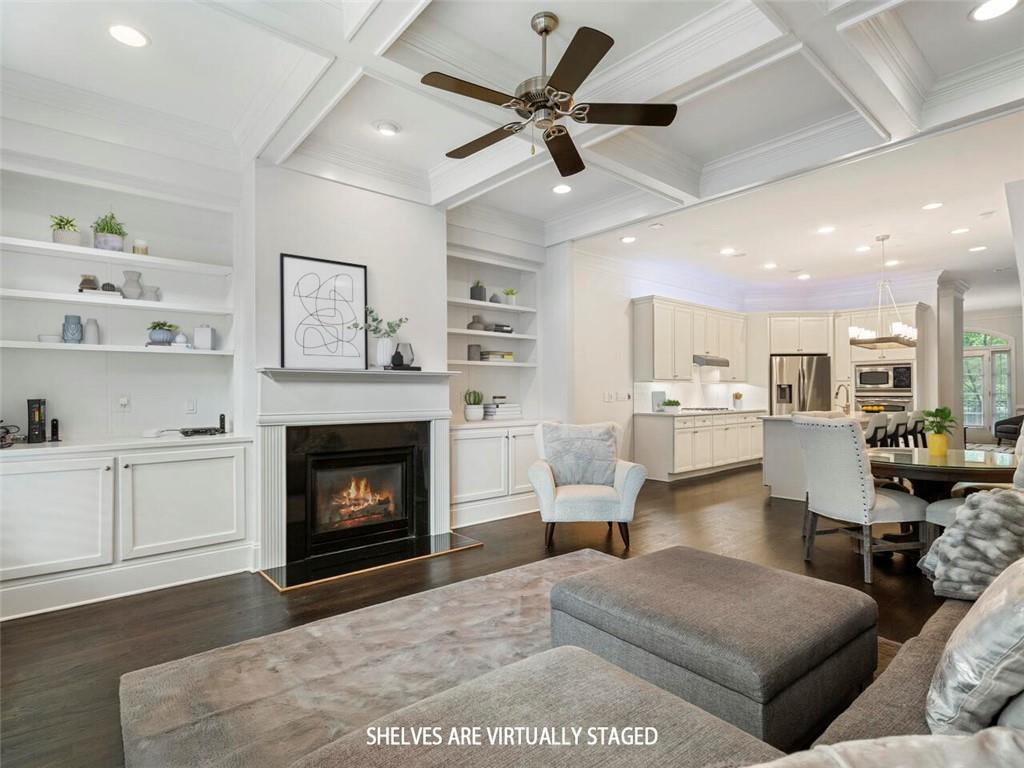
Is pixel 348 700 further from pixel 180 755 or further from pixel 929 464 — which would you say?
pixel 929 464

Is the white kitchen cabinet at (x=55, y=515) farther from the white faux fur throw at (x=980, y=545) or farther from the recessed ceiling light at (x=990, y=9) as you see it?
the recessed ceiling light at (x=990, y=9)

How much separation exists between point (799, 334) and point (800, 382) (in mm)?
769

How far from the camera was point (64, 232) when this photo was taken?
3312 millimetres

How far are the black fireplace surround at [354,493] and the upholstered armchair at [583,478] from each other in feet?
3.26

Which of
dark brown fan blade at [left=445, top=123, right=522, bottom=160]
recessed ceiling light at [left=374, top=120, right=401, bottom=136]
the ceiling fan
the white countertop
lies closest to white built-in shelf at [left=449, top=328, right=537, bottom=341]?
recessed ceiling light at [left=374, top=120, right=401, bottom=136]

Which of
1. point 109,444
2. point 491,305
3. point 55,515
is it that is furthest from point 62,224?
point 491,305

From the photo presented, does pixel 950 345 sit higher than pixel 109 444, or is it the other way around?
pixel 950 345

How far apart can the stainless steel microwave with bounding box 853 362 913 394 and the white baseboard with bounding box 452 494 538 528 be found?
591cm

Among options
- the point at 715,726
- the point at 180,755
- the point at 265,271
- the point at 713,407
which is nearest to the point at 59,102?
the point at 265,271

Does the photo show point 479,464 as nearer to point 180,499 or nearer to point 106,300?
point 180,499

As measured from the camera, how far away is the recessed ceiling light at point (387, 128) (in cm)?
353

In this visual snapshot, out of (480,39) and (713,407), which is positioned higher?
(480,39)

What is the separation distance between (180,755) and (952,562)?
269 cm

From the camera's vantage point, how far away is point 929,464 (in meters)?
3.42
